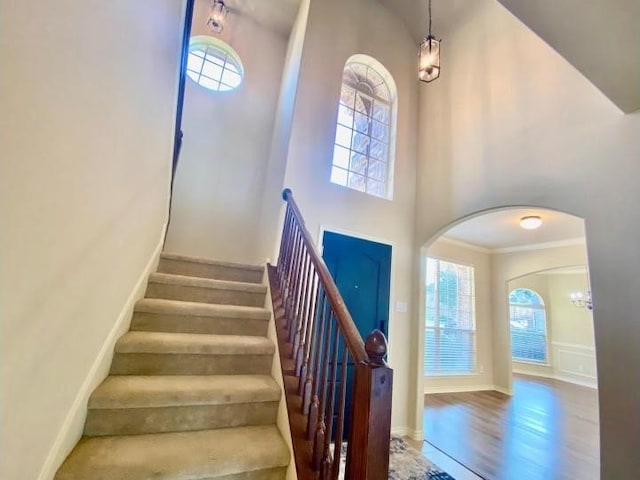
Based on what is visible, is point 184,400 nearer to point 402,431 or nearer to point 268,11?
point 402,431

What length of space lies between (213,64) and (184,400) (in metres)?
4.32

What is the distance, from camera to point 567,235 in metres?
4.90

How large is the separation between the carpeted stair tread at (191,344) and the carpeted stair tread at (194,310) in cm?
14

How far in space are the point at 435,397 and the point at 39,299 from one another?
18.1 ft

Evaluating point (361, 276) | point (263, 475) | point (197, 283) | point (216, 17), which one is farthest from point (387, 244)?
point (216, 17)

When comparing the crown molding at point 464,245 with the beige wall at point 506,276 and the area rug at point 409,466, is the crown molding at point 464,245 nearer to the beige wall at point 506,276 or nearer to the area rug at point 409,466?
the beige wall at point 506,276

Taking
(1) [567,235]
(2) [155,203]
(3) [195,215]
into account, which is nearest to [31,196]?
(2) [155,203]

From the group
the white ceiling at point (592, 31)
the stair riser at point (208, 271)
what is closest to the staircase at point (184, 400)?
the stair riser at point (208, 271)

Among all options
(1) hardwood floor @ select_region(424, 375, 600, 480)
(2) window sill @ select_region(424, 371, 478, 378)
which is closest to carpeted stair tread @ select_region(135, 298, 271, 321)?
(1) hardwood floor @ select_region(424, 375, 600, 480)

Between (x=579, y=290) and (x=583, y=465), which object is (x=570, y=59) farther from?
(x=579, y=290)

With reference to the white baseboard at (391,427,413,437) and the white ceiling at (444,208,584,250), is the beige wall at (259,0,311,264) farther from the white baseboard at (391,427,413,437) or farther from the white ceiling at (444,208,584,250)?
the white ceiling at (444,208,584,250)

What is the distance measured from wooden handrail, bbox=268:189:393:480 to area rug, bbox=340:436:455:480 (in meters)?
1.23

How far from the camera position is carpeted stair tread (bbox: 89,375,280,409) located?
1.36 metres

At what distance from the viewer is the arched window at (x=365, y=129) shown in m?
3.71
